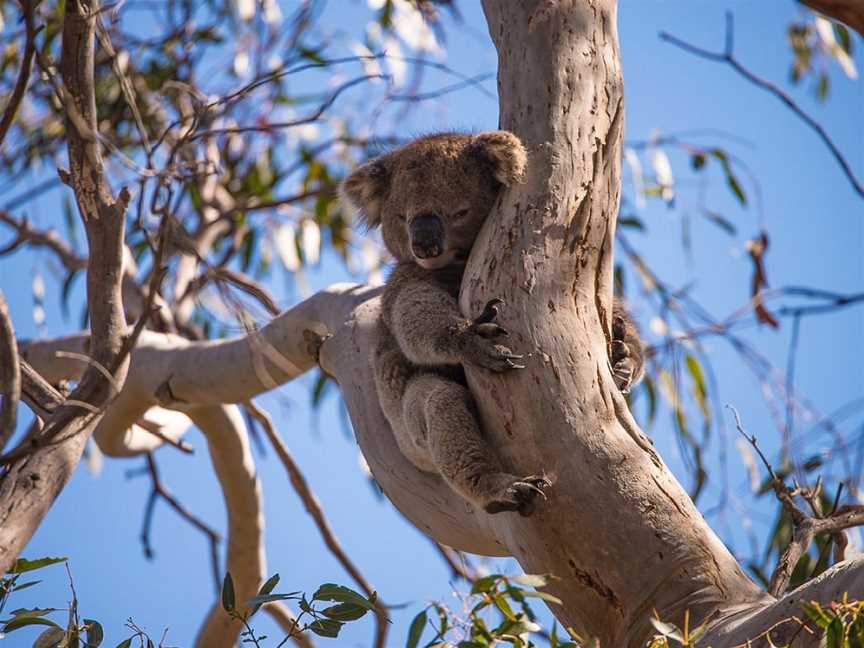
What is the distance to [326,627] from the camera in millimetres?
1873

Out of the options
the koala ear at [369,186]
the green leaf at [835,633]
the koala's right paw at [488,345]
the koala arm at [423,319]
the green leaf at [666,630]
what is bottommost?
the green leaf at [835,633]

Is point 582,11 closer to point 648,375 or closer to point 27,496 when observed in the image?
point 27,496

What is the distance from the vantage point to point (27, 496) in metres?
2.12

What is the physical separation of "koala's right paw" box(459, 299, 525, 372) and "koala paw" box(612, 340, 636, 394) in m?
0.50

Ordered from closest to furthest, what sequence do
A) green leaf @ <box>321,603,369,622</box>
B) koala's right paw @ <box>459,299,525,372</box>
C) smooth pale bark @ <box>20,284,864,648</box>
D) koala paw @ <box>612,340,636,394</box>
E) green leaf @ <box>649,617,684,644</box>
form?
green leaf @ <box>649,617,684,644</box> → smooth pale bark @ <box>20,284,864,648</box> → green leaf @ <box>321,603,369,622</box> → koala's right paw @ <box>459,299,525,372</box> → koala paw @ <box>612,340,636,394</box>

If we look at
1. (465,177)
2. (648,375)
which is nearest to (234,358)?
(465,177)

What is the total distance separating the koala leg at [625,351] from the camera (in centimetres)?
253

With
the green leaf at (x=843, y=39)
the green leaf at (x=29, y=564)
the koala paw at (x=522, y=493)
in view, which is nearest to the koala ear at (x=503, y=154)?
the koala paw at (x=522, y=493)

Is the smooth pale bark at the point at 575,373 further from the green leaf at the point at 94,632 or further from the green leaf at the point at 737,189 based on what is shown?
the green leaf at the point at 737,189

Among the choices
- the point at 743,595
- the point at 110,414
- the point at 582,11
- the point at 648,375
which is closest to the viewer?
the point at 743,595

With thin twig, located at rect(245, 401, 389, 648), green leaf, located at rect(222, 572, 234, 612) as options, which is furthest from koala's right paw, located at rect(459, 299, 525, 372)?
thin twig, located at rect(245, 401, 389, 648)

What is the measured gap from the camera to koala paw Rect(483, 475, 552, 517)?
2.00 meters

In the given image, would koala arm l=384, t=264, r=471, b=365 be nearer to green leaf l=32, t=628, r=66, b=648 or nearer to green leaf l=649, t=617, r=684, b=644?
green leaf l=649, t=617, r=684, b=644

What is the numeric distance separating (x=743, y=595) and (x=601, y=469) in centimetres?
36
